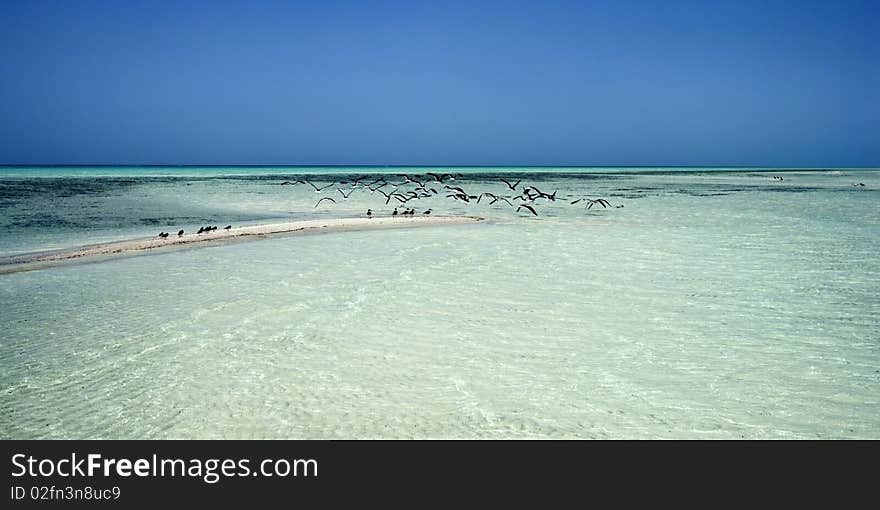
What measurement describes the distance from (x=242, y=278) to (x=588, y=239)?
7.57 meters

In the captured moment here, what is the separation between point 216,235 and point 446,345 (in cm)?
910

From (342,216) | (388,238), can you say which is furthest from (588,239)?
(342,216)

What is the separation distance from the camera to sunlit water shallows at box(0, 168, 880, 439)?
3645mm

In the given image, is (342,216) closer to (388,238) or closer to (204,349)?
(388,238)

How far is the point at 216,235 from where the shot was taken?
41.6 ft

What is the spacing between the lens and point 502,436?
135 inches

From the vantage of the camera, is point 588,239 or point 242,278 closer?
point 242,278

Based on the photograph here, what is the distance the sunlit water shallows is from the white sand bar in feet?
2.80
